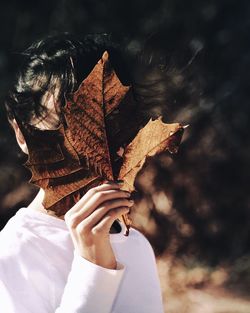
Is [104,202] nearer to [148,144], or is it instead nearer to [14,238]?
[148,144]

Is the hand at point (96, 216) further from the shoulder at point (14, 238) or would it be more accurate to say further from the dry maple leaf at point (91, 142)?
the shoulder at point (14, 238)

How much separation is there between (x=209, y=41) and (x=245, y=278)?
856mm

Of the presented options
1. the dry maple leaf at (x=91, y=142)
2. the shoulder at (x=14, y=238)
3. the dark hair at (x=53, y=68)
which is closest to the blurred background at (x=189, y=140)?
the dark hair at (x=53, y=68)

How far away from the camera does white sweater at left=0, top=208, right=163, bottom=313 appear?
2.33 ft

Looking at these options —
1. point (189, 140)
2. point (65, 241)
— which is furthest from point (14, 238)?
point (189, 140)

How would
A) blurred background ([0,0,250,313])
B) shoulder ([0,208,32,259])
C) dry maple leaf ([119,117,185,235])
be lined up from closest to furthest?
dry maple leaf ([119,117,185,235])
shoulder ([0,208,32,259])
blurred background ([0,0,250,313])

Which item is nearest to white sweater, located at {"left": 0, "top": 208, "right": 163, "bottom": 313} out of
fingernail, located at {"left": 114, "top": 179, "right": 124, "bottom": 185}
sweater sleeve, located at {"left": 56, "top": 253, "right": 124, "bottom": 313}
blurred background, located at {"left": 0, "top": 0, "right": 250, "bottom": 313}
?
sweater sleeve, located at {"left": 56, "top": 253, "right": 124, "bottom": 313}

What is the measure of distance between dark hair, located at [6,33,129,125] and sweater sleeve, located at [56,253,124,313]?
0.24 m

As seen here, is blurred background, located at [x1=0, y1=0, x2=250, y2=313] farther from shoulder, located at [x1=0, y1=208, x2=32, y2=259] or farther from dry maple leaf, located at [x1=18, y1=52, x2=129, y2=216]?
dry maple leaf, located at [x1=18, y1=52, x2=129, y2=216]

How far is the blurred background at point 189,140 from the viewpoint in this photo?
1.62 meters

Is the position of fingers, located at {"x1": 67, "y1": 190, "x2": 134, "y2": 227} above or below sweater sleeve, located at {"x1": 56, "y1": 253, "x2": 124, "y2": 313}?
above

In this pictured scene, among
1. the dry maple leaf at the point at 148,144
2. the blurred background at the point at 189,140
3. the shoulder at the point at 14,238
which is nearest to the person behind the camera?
the dry maple leaf at the point at 148,144

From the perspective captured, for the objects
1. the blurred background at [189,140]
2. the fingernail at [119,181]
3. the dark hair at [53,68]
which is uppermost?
the blurred background at [189,140]

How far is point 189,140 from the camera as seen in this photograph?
1917mm
